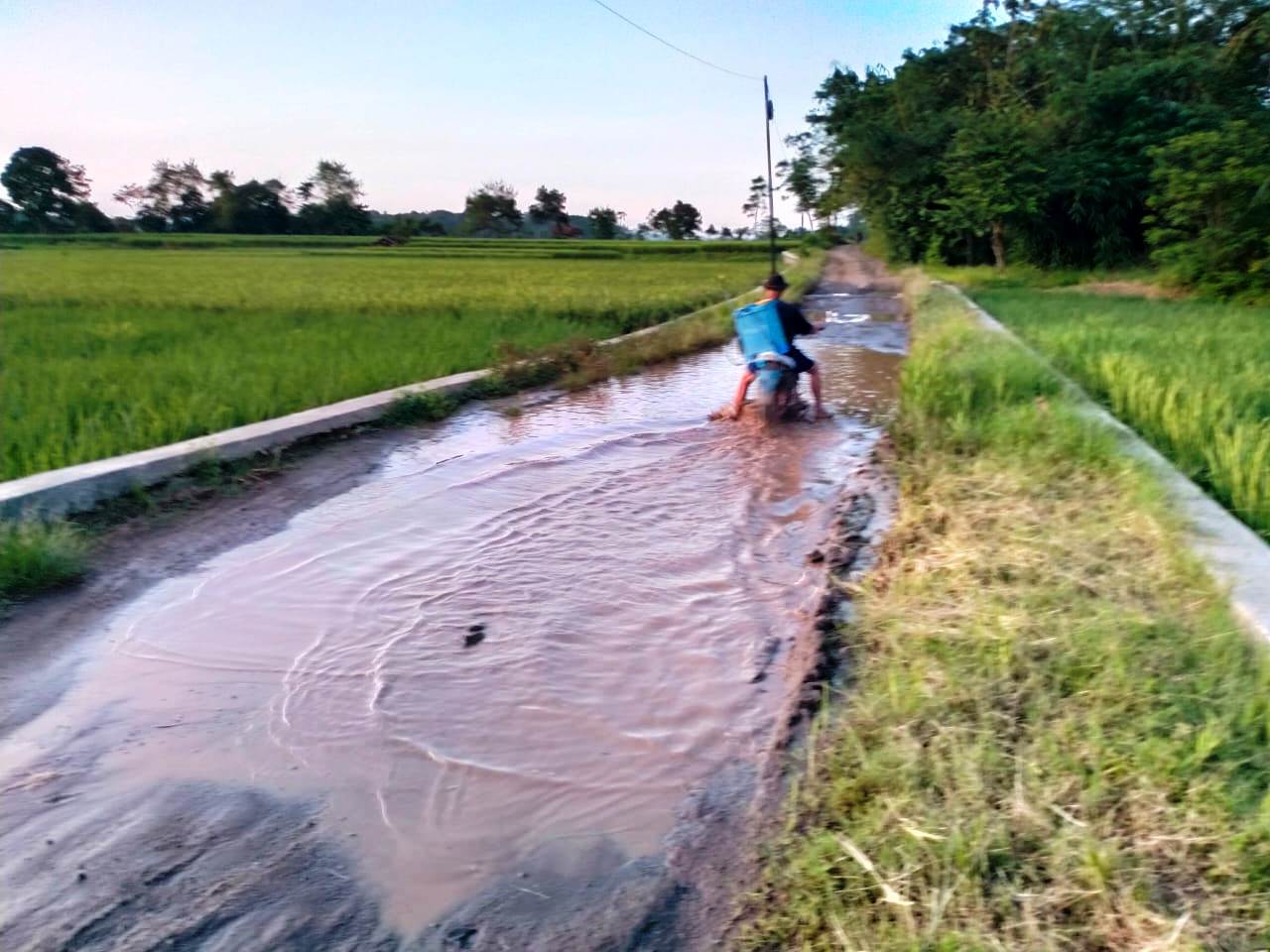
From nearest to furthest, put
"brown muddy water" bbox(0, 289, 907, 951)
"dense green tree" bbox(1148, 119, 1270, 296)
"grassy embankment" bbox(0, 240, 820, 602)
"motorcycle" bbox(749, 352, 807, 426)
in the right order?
"brown muddy water" bbox(0, 289, 907, 951) → "grassy embankment" bbox(0, 240, 820, 602) → "motorcycle" bbox(749, 352, 807, 426) → "dense green tree" bbox(1148, 119, 1270, 296)

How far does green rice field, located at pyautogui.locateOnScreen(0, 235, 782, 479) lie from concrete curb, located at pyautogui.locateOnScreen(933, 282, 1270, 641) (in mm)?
5664

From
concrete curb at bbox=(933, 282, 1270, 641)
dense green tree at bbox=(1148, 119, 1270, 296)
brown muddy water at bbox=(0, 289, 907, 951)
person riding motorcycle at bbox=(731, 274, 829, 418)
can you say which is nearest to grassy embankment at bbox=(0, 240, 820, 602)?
brown muddy water at bbox=(0, 289, 907, 951)

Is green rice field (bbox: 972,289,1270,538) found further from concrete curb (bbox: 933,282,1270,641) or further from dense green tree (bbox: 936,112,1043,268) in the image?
dense green tree (bbox: 936,112,1043,268)

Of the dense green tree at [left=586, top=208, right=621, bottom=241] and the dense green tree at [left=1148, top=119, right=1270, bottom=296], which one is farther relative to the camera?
the dense green tree at [left=586, top=208, right=621, bottom=241]

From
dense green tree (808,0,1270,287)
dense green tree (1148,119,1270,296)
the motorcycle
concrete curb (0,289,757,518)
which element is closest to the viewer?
concrete curb (0,289,757,518)

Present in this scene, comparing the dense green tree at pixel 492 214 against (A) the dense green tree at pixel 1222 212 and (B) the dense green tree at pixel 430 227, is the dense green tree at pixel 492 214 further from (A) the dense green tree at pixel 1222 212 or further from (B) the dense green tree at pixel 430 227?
(A) the dense green tree at pixel 1222 212

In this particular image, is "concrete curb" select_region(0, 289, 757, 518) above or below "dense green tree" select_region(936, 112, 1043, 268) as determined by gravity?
below

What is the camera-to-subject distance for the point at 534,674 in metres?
3.82

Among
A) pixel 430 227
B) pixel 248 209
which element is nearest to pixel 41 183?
pixel 248 209

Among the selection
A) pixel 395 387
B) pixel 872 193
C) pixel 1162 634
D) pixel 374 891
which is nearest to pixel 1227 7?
pixel 872 193

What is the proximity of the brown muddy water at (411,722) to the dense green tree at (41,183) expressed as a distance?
134 ft

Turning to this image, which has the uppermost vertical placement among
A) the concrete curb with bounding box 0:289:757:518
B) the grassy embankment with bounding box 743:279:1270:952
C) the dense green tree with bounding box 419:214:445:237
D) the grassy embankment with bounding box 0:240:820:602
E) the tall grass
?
the dense green tree with bounding box 419:214:445:237

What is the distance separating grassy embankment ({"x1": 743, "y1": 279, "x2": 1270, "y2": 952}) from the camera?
2.12m

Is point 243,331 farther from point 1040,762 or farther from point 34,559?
point 1040,762
